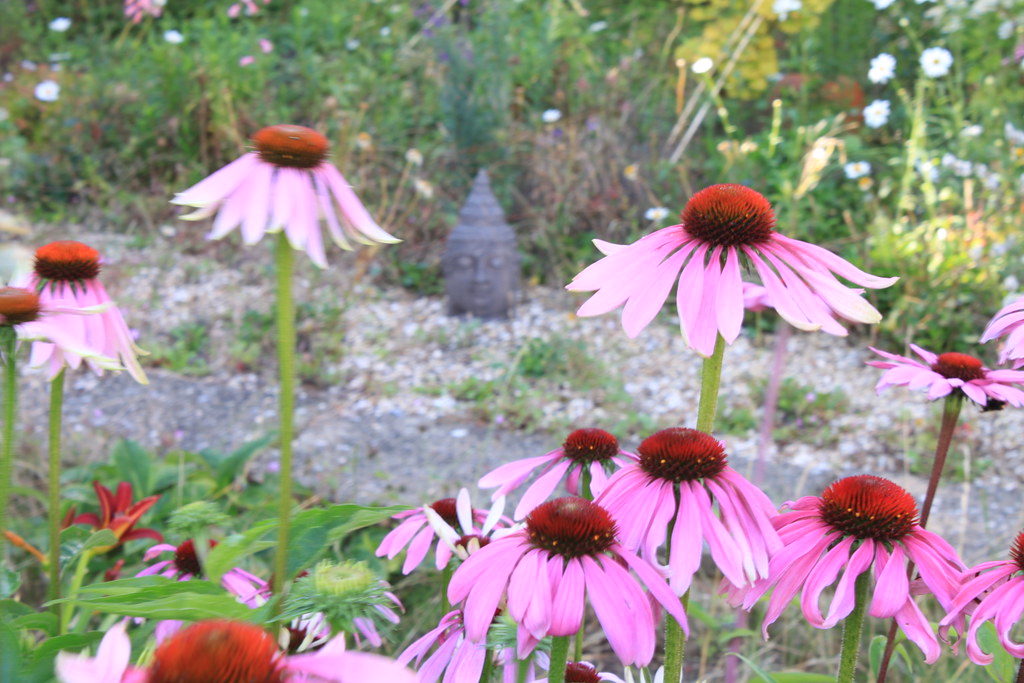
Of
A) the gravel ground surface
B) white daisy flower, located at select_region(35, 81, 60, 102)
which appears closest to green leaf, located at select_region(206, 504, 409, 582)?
the gravel ground surface

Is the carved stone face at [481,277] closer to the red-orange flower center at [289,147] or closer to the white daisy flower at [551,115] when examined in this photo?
the white daisy flower at [551,115]

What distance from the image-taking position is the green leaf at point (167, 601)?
1.96 feet

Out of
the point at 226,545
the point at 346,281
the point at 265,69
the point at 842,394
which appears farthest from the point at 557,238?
the point at 226,545

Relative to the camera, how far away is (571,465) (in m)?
0.81

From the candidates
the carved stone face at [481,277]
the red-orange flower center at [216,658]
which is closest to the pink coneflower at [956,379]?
the red-orange flower center at [216,658]

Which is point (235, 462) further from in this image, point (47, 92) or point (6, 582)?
point (47, 92)

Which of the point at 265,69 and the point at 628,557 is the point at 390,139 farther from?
the point at 628,557

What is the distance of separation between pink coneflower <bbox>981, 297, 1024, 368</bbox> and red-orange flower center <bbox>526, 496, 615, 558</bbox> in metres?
0.37

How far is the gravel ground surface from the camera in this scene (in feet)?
7.64

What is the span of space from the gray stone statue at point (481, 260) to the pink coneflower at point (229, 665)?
2.90m

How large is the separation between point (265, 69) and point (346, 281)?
48.7 inches

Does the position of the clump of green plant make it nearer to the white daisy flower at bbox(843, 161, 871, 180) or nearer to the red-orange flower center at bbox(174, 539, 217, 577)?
the red-orange flower center at bbox(174, 539, 217, 577)

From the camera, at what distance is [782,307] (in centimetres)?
64

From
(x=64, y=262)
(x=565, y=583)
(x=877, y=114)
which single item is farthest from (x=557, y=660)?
(x=877, y=114)
